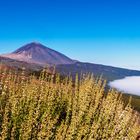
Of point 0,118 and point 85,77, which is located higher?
point 85,77

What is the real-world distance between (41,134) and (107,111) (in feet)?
23.4

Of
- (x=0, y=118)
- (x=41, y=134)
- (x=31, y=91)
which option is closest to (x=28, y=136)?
(x=41, y=134)

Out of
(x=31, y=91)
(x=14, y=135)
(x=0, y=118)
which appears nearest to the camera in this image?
(x=14, y=135)

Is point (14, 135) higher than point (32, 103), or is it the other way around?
point (32, 103)

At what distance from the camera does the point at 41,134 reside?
1512 cm

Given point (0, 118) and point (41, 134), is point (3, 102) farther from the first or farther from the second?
point (41, 134)

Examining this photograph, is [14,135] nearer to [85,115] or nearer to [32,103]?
[32,103]

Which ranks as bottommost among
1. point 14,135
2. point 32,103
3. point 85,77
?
point 14,135

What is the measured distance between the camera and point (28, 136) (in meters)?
15.6

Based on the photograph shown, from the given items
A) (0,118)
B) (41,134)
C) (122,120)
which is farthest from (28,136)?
(122,120)

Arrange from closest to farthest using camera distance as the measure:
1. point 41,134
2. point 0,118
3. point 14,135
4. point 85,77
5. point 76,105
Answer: point 41,134 → point 14,135 → point 0,118 → point 76,105 → point 85,77

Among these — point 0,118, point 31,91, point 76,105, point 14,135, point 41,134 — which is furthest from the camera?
point 76,105

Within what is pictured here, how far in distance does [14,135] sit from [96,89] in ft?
28.3

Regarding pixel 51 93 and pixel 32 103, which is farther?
pixel 51 93
